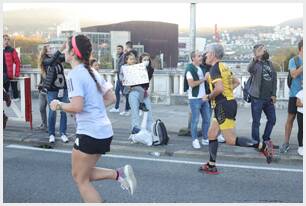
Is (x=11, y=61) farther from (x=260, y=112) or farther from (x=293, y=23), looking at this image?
(x=293, y=23)

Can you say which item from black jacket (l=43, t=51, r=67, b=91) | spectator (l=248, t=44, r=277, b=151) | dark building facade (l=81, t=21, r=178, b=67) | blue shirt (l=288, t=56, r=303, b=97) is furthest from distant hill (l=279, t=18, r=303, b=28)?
dark building facade (l=81, t=21, r=178, b=67)

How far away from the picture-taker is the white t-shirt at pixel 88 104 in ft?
12.2

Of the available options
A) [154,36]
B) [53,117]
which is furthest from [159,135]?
[154,36]

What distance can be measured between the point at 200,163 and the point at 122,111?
15.9 ft

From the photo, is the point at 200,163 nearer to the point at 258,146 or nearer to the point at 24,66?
the point at 258,146

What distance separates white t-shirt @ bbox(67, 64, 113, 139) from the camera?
3.72 meters

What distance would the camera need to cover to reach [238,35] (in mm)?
14422

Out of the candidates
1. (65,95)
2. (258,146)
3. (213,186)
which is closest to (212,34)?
(65,95)

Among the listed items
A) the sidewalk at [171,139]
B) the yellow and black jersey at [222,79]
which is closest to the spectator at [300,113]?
the sidewalk at [171,139]

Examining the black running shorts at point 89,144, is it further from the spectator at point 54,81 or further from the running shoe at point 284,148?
the running shoe at point 284,148

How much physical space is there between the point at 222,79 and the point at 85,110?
2.41m

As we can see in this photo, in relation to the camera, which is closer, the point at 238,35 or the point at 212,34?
the point at 212,34

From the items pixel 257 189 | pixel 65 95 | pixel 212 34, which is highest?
pixel 212 34

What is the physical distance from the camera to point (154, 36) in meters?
41.7
